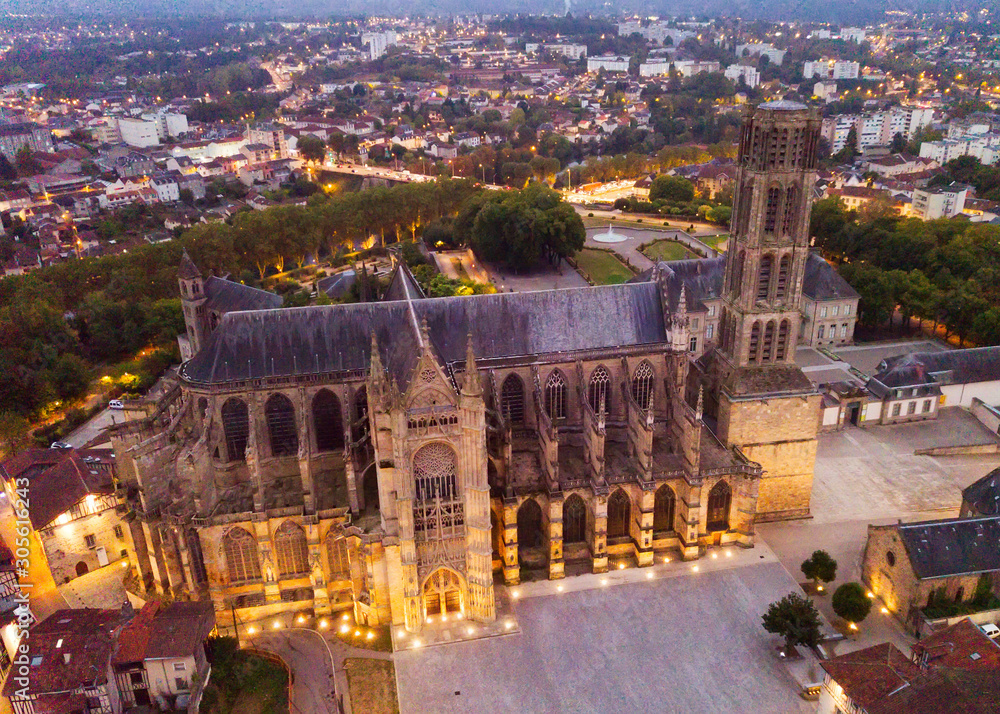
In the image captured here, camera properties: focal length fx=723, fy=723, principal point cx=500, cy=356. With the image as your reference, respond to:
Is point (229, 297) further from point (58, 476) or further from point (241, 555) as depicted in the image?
point (241, 555)

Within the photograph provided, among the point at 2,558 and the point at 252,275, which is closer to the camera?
the point at 2,558

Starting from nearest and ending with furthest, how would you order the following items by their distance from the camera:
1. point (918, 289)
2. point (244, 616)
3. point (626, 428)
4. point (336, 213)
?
1. point (244, 616)
2. point (626, 428)
3. point (918, 289)
4. point (336, 213)

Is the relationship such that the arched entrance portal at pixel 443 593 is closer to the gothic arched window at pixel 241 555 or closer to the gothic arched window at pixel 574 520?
the gothic arched window at pixel 574 520

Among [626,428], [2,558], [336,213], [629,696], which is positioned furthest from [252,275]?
[629,696]

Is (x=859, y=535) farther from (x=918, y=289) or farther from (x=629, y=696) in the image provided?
(x=918, y=289)

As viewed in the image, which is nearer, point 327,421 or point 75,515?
point 75,515

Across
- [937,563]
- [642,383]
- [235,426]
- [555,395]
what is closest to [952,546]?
[937,563]
